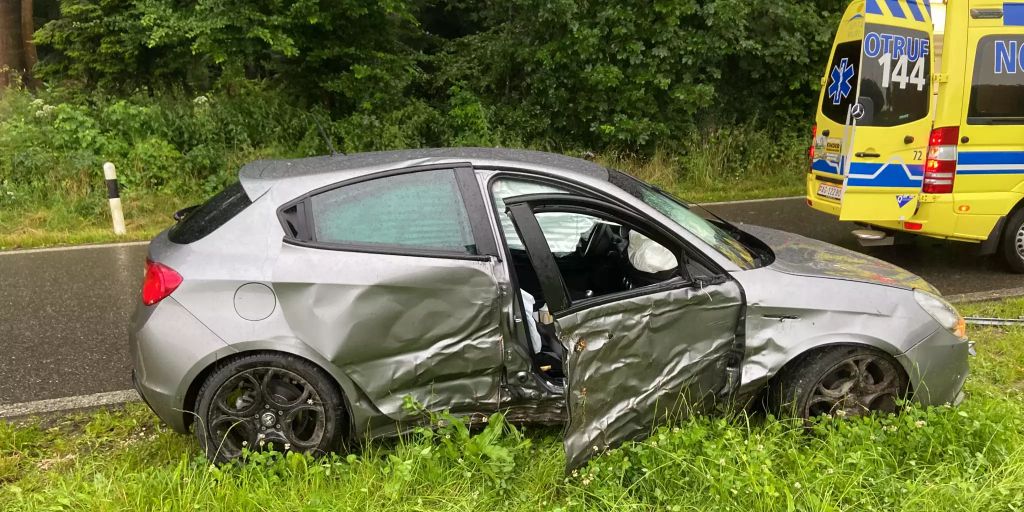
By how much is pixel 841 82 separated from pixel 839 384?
4665 millimetres

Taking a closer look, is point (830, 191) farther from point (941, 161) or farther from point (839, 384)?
point (839, 384)

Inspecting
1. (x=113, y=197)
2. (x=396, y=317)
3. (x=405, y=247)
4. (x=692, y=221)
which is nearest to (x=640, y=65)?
(x=113, y=197)

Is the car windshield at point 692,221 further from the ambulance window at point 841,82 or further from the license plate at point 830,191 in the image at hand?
the ambulance window at point 841,82

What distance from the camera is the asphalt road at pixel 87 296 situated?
4594 millimetres

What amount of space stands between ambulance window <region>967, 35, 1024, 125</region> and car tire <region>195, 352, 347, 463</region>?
19.4ft

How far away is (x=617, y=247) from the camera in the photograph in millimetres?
4258

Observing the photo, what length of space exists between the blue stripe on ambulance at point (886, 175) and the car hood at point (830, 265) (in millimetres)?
2720

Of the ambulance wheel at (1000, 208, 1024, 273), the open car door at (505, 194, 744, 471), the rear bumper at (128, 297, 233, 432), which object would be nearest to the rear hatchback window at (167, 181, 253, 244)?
the rear bumper at (128, 297, 233, 432)

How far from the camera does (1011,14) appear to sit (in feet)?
20.4

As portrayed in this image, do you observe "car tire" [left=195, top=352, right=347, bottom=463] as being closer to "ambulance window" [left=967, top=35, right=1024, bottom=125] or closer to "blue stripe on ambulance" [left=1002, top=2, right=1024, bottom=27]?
"ambulance window" [left=967, top=35, right=1024, bottom=125]

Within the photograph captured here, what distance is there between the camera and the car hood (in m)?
3.57

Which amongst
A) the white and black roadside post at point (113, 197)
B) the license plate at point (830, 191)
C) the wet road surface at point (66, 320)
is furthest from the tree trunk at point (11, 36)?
the license plate at point (830, 191)

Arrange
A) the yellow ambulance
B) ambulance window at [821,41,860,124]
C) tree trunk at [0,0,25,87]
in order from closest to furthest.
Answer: the yellow ambulance → ambulance window at [821,41,860,124] → tree trunk at [0,0,25,87]

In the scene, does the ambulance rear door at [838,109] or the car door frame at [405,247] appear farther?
the ambulance rear door at [838,109]
